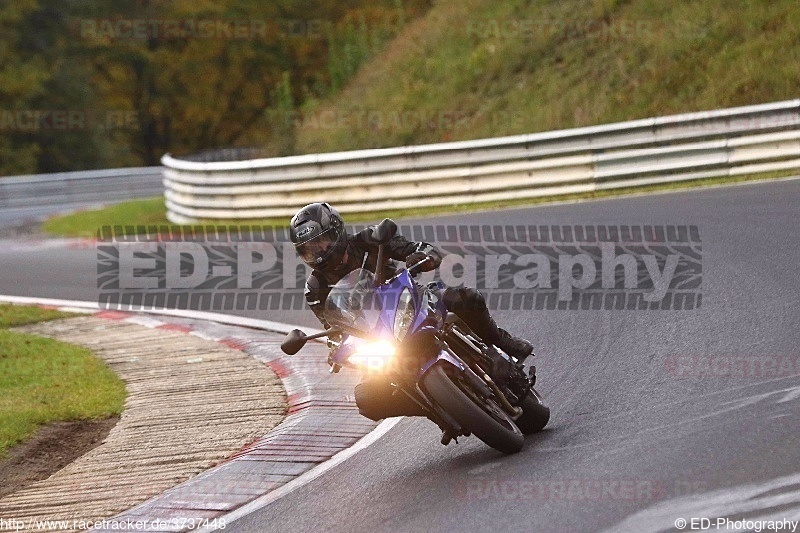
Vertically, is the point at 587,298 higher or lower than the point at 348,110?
lower

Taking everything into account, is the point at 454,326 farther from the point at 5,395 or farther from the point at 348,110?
the point at 348,110

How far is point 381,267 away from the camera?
20.8 ft

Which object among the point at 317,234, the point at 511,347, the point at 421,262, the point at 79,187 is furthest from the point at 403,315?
the point at 79,187

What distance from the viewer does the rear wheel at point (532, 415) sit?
22.2 ft

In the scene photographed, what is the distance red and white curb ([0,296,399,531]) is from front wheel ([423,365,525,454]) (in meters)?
1.15

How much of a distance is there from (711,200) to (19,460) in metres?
Result: 9.24

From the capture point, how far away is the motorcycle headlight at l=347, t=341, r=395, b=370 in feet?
19.9

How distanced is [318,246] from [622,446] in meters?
1.95

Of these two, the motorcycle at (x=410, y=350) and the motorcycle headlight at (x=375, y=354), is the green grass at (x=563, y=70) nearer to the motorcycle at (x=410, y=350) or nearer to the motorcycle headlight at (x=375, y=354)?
the motorcycle at (x=410, y=350)

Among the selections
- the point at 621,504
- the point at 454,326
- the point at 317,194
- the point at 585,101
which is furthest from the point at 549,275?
the point at 585,101

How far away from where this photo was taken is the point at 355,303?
6094mm

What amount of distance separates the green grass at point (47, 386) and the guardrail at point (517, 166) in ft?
23.5

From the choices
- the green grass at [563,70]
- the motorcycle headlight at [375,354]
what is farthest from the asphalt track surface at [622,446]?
the green grass at [563,70]

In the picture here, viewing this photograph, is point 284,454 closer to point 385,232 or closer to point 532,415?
point 532,415
